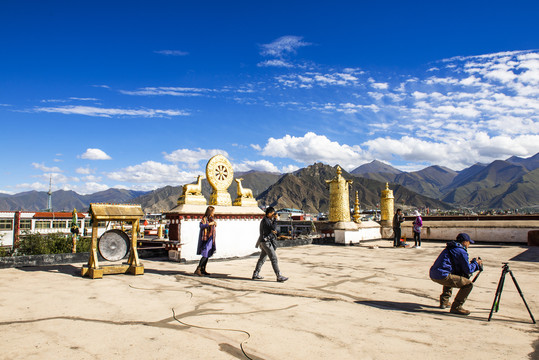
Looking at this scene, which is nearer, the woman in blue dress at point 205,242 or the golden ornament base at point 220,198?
the woman in blue dress at point 205,242

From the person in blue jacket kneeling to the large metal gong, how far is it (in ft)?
27.6

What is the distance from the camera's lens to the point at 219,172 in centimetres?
1514

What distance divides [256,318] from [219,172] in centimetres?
989

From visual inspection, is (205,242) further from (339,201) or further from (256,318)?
(339,201)

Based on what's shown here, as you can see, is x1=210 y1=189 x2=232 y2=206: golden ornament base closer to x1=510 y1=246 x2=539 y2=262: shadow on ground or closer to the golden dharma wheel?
the golden dharma wheel

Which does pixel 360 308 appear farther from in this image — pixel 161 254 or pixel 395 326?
pixel 161 254

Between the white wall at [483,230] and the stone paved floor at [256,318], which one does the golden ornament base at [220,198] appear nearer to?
the stone paved floor at [256,318]

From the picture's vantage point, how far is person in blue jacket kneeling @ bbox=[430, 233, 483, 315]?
Result: 6.26m

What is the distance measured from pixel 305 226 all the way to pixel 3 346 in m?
72.9

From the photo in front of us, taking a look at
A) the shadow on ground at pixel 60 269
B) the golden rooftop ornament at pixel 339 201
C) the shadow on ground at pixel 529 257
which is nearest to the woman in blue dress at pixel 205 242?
the shadow on ground at pixel 60 269

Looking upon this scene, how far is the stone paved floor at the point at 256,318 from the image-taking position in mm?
4492

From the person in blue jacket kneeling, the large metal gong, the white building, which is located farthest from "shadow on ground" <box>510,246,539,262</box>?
the white building

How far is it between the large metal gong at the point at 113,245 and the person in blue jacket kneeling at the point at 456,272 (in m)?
8.41

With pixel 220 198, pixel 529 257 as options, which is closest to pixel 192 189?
pixel 220 198
